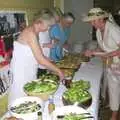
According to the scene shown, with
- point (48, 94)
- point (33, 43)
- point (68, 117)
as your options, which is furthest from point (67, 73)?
point (68, 117)

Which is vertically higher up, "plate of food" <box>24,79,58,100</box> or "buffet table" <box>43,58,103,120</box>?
"plate of food" <box>24,79,58,100</box>

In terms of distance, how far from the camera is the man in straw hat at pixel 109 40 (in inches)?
118

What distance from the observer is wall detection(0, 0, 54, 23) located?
2823mm

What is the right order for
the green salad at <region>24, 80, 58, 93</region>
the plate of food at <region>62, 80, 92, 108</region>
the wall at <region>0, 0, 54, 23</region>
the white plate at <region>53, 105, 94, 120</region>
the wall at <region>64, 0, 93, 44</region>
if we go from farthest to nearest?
the wall at <region>64, 0, 93, 44</region>
the wall at <region>0, 0, 54, 23</region>
the green salad at <region>24, 80, 58, 93</region>
the plate of food at <region>62, 80, 92, 108</region>
the white plate at <region>53, 105, 94, 120</region>

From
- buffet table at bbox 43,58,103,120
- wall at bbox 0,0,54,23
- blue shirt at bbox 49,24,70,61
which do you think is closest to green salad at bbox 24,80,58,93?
buffet table at bbox 43,58,103,120

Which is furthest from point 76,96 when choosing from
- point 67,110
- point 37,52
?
point 37,52

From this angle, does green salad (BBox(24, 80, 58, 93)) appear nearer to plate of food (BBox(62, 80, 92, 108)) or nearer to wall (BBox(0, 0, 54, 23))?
plate of food (BBox(62, 80, 92, 108))

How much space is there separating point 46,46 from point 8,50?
667 millimetres

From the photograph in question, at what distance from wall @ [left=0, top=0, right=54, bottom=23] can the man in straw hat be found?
725 millimetres

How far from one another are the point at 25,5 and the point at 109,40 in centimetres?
110

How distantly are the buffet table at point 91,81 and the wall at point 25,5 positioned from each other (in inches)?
35.1

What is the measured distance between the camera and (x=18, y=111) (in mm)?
1821

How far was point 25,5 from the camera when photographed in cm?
356

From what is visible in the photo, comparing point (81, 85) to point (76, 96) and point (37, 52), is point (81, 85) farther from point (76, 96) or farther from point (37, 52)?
point (37, 52)
